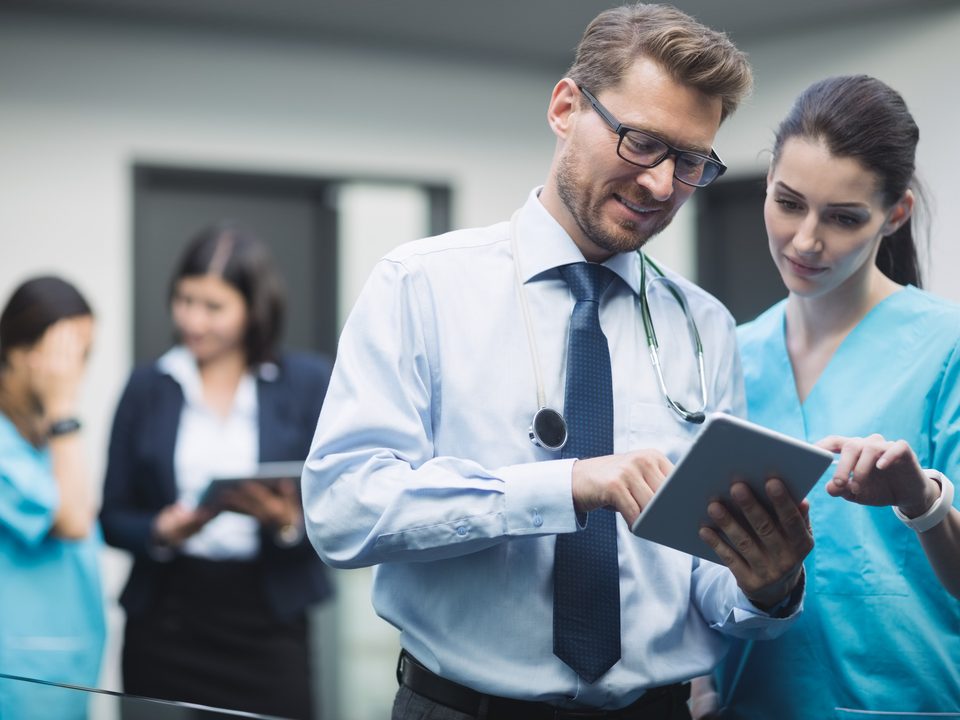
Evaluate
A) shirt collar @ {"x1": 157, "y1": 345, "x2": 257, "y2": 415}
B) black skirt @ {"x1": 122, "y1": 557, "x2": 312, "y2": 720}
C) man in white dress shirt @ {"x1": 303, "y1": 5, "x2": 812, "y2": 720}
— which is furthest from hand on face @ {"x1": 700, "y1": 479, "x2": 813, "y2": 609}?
shirt collar @ {"x1": 157, "y1": 345, "x2": 257, "y2": 415}

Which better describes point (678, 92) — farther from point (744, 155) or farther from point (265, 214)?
point (265, 214)

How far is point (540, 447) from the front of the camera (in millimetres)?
1289

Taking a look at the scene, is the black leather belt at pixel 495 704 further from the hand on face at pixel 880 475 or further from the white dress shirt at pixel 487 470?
the hand on face at pixel 880 475

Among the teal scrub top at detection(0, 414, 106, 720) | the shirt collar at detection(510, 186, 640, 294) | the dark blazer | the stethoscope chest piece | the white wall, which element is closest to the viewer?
the stethoscope chest piece

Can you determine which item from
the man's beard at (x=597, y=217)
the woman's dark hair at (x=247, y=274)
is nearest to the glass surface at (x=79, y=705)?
the man's beard at (x=597, y=217)

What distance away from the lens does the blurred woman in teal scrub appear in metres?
1.40

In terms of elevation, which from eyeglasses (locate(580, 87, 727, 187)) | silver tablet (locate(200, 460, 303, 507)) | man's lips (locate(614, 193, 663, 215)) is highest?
eyeglasses (locate(580, 87, 727, 187))

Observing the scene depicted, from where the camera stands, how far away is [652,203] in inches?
52.6

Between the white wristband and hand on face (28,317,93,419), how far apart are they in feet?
6.32

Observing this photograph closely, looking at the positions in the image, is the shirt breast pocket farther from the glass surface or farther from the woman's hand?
the woman's hand

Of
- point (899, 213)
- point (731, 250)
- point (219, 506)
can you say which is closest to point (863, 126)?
point (899, 213)

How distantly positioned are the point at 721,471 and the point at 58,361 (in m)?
1.92

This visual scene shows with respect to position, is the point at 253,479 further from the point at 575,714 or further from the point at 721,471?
the point at 721,471

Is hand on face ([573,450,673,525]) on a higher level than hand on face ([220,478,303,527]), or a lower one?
higher
